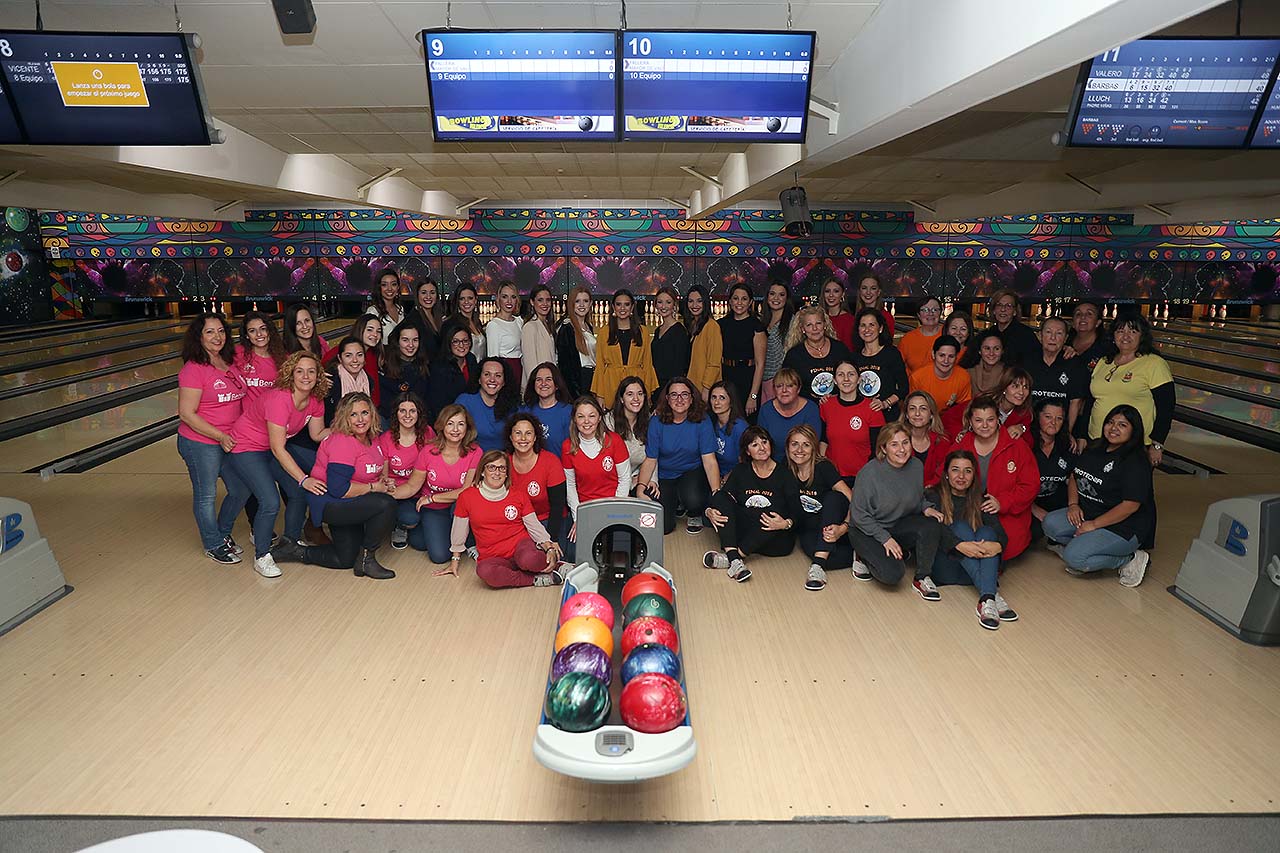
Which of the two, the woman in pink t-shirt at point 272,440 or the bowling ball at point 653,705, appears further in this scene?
the woman in pink t-shirt at point 272,440

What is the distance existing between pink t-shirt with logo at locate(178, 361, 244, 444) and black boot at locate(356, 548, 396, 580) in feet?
1.94

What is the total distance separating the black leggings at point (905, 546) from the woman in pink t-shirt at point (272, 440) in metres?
1.73

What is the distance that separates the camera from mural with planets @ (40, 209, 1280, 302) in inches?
391

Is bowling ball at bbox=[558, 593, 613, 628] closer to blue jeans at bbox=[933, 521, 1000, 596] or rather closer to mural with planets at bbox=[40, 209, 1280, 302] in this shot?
blue jeans at bbox=[933, 521, 1000, 596]

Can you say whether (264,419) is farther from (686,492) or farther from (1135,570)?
(1135,570)

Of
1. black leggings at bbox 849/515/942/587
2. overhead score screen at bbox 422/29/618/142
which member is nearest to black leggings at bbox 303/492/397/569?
overhead score screen at bbox 422/29/618/142

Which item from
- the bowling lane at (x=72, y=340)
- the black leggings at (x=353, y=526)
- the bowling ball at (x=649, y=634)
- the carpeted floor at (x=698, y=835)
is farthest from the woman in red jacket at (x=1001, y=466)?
the bowling lane at (x=72, y=340)

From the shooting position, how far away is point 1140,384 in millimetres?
2949

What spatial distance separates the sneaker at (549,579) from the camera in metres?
2.68

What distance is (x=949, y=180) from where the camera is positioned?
671 cm

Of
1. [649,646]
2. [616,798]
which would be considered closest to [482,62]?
[649,646]

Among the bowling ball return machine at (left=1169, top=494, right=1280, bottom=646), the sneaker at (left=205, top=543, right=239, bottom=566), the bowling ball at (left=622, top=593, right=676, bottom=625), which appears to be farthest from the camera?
the sneaker at (left=205, top=543, right=239, bottom=566)

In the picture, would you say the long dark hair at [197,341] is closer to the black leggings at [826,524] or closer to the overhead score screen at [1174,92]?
the black leggings at [826,524]

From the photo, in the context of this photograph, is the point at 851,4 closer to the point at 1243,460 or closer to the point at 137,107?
the point at 137,107
